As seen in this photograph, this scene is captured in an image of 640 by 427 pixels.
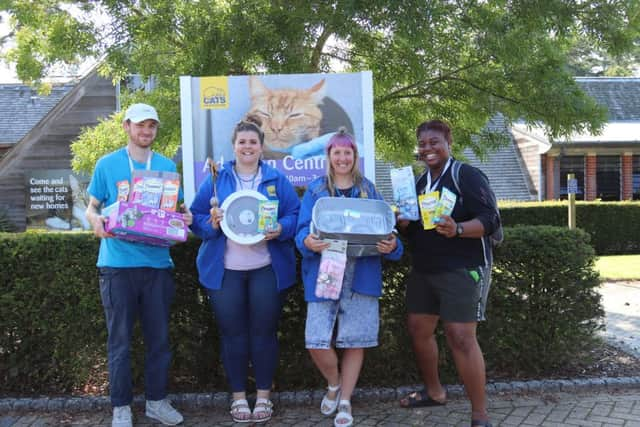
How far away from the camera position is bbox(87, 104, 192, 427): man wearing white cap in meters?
3.53

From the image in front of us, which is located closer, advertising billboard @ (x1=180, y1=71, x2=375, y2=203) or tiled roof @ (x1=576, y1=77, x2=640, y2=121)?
advertising billboard @ (x1=180, y1=71, x2=375, y2=203)

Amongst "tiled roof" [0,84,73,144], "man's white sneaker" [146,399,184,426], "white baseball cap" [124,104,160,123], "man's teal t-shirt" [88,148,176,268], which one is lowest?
"man's white sneaker" [146,399,184,426]

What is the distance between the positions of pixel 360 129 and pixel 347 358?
2.06m

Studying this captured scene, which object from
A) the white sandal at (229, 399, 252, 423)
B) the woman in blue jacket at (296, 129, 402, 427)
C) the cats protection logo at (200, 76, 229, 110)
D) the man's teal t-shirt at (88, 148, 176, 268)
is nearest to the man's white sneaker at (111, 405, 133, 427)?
the white sandal at (229, 399, 252, 423)

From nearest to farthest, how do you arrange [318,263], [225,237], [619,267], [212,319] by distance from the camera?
1. [318,263]
2. [225,237]
3. [212,319]
4. [619,267]

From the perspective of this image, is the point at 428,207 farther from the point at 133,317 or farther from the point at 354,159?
the point at 133,317

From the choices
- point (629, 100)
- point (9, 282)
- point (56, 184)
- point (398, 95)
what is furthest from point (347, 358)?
point (629, 100)

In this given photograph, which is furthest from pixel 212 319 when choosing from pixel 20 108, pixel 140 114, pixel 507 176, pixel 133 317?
pixel 507 176

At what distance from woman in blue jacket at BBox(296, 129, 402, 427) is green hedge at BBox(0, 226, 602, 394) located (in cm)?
66

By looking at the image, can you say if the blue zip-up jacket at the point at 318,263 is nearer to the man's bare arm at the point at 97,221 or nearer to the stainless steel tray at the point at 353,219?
the stainless steel tray at the point at 353,219

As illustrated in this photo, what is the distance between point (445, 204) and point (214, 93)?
238 cm

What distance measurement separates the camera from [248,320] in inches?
148

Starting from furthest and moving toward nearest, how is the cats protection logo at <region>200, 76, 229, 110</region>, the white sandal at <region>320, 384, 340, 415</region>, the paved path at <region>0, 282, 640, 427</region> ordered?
the cats protection logo at <region>200, 76, 229, 110</region>
the paved path at <region>0, 282, 640, 427</region>
the white sandal at <region>320, 384, 340, 415</region>

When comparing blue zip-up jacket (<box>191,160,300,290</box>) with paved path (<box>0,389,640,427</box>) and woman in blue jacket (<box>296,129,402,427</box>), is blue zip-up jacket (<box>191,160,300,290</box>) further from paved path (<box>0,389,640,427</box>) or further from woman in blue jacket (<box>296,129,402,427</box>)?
paved path (<box>0,389,640,427</box>)
